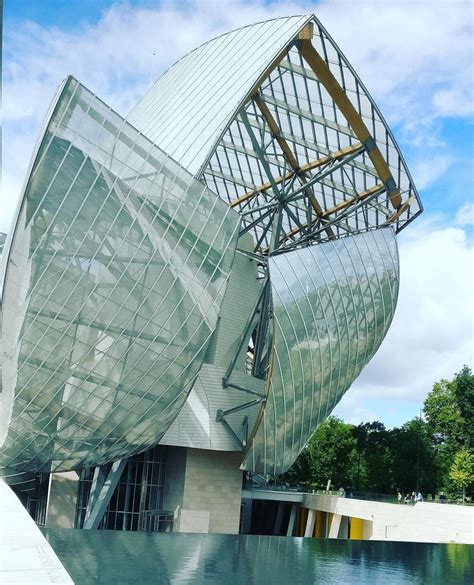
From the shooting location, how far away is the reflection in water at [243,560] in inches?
513

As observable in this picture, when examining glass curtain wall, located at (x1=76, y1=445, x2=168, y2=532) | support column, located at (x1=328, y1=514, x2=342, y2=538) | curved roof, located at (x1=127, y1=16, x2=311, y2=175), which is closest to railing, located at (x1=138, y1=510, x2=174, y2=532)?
glass curtain wall, located at (x1=76, y1=445, x2=168, y2=532)

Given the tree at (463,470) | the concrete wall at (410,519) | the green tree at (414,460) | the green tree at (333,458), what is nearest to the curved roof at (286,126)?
the concrete wall at (410,519)

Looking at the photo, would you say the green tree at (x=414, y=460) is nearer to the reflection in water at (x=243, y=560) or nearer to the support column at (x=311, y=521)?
the support column at (x=311, y=521)

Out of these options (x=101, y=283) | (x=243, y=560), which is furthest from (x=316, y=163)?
(x=243, y=560)

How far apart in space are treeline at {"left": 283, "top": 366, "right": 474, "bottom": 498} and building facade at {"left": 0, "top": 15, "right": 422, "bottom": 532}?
25675mm

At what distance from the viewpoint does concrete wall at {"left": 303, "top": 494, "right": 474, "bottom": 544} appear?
113ft

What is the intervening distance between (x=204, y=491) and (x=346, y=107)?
20009 mm

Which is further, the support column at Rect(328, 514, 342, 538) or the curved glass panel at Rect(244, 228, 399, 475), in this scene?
the support column at Rect(328, 514, 342, 538)

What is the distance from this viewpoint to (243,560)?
15.3 m

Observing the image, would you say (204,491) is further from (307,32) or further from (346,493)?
(307,32)

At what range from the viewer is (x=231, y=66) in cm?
3034

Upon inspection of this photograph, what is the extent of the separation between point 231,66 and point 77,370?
14.5 meters

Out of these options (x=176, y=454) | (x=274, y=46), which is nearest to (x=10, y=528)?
(x=274, y=46)

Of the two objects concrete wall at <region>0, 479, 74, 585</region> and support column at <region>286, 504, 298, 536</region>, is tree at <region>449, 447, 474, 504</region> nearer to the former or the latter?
support column at <region>286, 504, 298, 536</region>
